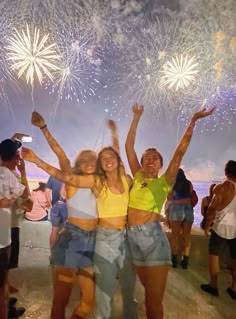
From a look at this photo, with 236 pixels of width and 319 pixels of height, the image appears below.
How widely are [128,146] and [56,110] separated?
6.14m

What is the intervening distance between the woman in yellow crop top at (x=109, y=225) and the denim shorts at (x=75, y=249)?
0.07m

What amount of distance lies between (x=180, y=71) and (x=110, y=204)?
5.06 meters

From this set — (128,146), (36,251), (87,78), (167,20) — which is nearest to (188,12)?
(167,20)

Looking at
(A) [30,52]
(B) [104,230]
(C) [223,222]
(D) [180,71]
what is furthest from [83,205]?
(D) [180,71]

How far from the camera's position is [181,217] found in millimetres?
Result: 4273

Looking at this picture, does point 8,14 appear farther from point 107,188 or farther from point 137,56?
point 107,188

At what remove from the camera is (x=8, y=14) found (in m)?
6.28

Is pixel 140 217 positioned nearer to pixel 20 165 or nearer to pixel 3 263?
pixel 3 263

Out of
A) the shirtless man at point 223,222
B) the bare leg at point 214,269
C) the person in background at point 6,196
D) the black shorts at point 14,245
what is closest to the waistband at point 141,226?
the person in background at point 6,196

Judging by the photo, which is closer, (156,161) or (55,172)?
(55,172)

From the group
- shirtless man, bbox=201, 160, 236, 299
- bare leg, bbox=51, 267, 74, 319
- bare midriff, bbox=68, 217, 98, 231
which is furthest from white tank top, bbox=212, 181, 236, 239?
bare leg, bbox=51, 267, 74, 319

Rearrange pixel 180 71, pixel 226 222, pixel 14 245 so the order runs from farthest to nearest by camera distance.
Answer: pixel 180 71
pixel 226 222
pixel 14 245

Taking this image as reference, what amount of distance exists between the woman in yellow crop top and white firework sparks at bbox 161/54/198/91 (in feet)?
16.0

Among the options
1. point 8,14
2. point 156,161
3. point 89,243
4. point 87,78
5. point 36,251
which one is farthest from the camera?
point 87,78
